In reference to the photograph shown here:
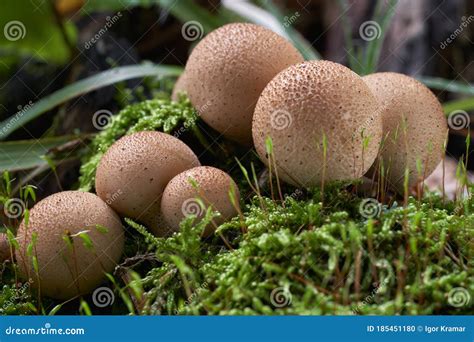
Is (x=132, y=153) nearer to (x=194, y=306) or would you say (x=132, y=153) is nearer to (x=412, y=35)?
(x=194, y=306)

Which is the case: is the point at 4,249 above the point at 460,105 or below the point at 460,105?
below

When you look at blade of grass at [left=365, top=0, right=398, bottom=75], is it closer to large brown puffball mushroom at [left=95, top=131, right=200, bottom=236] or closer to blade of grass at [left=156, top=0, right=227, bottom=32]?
blade of grass at [left=156, top=0, right=227, bottom=32]

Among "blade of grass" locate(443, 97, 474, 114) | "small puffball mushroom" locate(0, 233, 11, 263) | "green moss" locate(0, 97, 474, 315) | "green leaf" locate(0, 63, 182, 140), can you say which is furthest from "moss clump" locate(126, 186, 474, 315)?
"blade of grass" locate(443, 97, 474, 114)

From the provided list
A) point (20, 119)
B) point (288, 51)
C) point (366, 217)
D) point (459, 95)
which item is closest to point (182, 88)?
point (288, 51)

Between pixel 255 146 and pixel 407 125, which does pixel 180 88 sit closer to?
pixel 255 146

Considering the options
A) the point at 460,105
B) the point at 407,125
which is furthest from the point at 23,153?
the point at 460,105

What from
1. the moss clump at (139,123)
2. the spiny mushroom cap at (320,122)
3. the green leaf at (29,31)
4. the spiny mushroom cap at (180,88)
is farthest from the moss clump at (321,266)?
the green leaf at (29,31)
